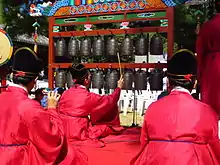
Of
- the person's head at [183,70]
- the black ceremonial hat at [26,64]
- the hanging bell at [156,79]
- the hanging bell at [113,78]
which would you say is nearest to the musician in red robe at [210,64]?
the person's head at [183,70]

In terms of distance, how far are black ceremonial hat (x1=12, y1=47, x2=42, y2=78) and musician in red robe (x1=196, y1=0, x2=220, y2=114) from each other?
164 centimetres

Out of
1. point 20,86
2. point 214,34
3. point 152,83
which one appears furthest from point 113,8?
point 20,86

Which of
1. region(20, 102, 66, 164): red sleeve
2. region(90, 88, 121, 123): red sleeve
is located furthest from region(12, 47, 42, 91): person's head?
region(90, 88, 121, 123): red sleeve

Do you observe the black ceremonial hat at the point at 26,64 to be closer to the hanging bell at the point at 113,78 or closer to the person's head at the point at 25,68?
the person's head at the point at 25,68

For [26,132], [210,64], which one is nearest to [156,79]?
[210,64]

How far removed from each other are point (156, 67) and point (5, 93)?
116 inches

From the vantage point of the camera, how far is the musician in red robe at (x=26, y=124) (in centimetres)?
299

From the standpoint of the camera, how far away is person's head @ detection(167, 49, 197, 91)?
2.85 m

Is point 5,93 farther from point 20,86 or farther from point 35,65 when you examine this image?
point 35,65

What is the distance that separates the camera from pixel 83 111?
17.6ft

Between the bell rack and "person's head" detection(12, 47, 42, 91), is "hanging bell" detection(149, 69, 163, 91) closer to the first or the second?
the bell rack

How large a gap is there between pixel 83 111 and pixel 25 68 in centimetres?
228

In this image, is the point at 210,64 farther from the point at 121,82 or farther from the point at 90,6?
the point at 90,6

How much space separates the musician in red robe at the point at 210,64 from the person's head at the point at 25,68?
164 cm
